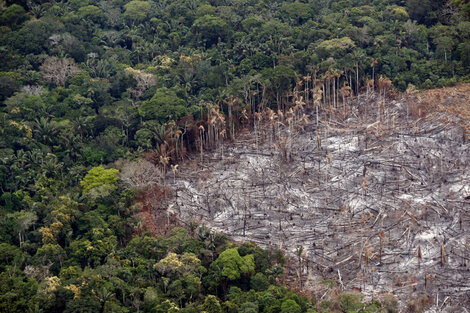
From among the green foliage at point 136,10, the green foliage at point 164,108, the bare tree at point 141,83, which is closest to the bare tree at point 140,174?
the green foliage at point 164,108

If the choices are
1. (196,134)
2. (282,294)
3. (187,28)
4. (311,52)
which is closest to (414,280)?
(282,294)

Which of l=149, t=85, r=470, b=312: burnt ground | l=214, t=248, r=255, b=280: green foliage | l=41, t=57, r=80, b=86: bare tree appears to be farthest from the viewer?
l=41, t=57, r=80, b=86: bare tree

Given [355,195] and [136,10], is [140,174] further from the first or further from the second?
[136,10]

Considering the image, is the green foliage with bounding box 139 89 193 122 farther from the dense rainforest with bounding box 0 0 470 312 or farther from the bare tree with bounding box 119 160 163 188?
the bare tree with bounding box 119 160 163 188

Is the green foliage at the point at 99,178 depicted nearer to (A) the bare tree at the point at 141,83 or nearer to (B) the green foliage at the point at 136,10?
(A) the bare tree at the point at 141,83

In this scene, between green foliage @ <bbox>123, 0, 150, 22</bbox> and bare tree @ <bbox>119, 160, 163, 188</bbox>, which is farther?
green foliage @ <bbox>123, 0, 150, 22</bbox>

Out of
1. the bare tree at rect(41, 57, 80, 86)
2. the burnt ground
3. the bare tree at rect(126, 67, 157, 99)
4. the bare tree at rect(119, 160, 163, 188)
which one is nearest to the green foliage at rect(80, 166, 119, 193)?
the bare tree at rect(119, 160, 163, 188)

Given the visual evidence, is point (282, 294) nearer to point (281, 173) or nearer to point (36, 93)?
point (281, 173)

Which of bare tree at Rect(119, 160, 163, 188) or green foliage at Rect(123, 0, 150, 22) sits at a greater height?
green foliage at Rect(123, 0, 150, 22)
